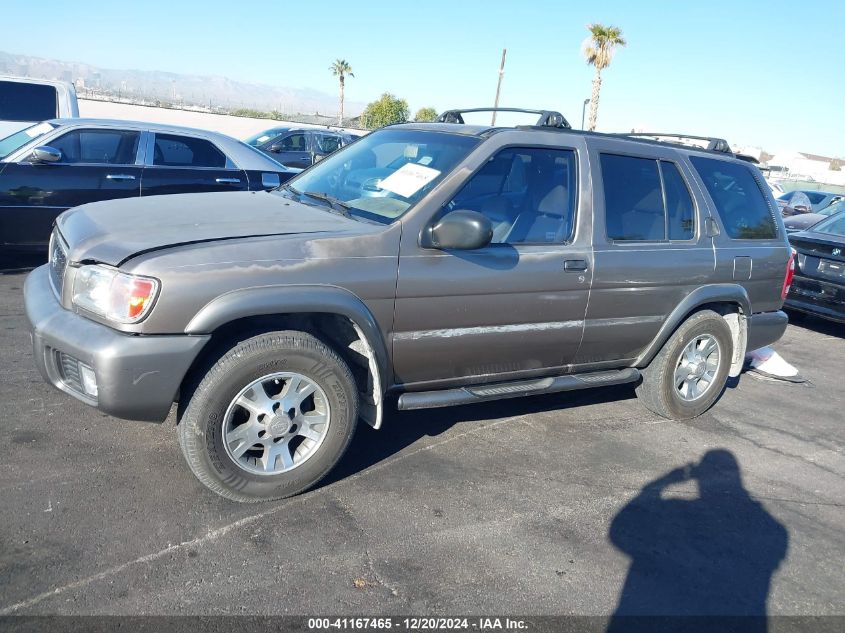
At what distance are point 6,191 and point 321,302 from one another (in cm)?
519

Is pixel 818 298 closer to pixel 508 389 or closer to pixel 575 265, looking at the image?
pixel 575 265

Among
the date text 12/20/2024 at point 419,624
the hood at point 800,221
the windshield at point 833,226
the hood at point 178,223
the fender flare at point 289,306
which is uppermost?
the hood at point 178,223

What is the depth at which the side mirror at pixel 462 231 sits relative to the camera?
3545 mm

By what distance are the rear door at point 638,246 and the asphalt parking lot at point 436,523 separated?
0.77 metres

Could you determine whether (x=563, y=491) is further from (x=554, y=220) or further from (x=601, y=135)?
(x=601, y=135)

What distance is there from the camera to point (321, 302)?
3295mm

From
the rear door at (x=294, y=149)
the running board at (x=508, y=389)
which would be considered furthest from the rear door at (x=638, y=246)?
the rear door at (x=294, y=149)

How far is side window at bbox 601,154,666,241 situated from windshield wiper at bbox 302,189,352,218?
162 cm

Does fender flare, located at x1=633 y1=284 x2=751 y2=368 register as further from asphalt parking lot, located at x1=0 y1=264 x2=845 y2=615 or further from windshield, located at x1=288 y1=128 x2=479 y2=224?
windshield, located at x1=288 y1=128 x2=479 y2=224

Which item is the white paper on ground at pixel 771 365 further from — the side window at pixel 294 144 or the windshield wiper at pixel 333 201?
the side window at pixel 294 144

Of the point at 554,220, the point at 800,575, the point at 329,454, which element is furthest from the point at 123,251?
the point at 800,575

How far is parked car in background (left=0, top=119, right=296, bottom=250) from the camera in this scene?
22.8 ft

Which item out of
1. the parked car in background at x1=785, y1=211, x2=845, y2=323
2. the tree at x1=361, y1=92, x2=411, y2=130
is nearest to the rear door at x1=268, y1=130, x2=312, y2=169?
the parked car in background at x1=785, y1=211, x2=845, y2=323

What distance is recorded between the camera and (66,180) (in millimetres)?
7113
